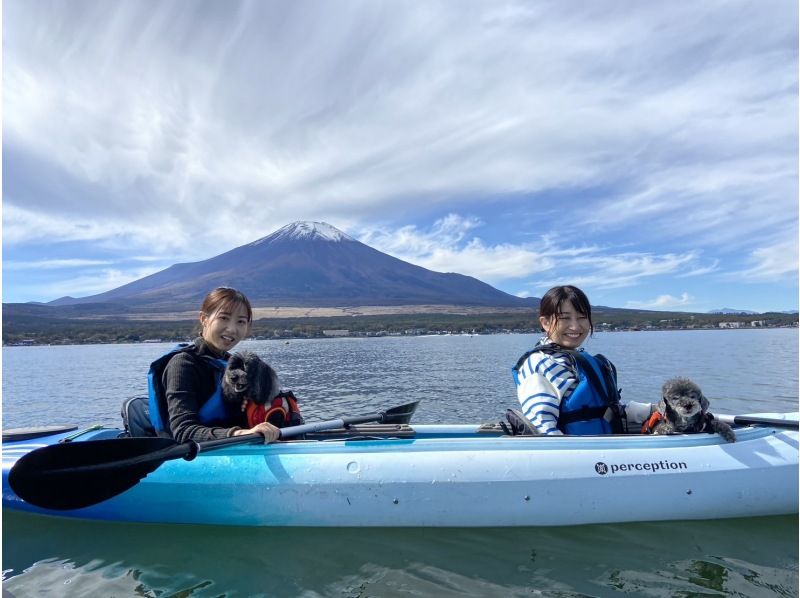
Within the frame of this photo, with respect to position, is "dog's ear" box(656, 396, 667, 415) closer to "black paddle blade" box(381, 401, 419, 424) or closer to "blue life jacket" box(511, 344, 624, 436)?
"blue life jacket" box(511, 344, 624, 436)

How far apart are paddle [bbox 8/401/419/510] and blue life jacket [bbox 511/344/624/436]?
9.50 feet

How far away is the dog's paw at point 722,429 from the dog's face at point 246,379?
4002mm

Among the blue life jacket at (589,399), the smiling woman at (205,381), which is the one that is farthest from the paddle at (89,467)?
the blue life jacket at (589,399)

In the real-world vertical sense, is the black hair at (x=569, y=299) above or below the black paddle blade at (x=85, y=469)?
above

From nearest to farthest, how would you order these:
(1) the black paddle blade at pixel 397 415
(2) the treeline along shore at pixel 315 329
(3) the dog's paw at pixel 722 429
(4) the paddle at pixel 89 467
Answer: (4) the paddle at pixel 89 467
(3) the dog's paw at pixel 722 429
(1) the black paddle blade at pixel 397 415
(2) the treeline along shore at pixel 315 329

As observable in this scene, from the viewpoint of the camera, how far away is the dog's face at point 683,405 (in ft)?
15.0

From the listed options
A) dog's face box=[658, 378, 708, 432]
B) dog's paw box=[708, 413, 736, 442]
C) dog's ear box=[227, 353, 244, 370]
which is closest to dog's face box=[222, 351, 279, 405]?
dog's ear box=[227, 353, 244, 370]

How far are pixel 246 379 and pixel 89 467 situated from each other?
127 cm

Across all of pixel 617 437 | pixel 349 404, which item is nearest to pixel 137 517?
pixel 617 437

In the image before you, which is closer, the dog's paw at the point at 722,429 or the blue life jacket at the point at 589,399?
the blue life jacket at the point at 589,399

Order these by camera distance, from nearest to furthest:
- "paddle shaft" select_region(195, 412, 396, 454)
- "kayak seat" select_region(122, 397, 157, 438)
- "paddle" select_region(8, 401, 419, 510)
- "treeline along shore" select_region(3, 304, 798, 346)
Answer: "paddle" select_region(8, 401, 419, 510) < "paddle shaft" select_region(195, 412, 396, 454) < "kayak seat" select_region(122, 397, 157, 438) < "treeline along shore" select_region(3, 304, 798, 346)

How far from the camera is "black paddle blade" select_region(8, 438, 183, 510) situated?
3.64 m

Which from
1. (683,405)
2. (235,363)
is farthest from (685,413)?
(235,363)

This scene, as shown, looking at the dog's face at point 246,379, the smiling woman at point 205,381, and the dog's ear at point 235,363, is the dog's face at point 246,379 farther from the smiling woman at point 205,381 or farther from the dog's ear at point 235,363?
the smiling woman at point 205,381
